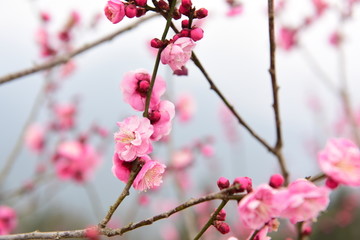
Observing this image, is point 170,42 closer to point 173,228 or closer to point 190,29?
point 190,29

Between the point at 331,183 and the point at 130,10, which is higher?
the point at 130,10

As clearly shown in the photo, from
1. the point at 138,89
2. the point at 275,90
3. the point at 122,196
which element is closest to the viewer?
the point at 122,196

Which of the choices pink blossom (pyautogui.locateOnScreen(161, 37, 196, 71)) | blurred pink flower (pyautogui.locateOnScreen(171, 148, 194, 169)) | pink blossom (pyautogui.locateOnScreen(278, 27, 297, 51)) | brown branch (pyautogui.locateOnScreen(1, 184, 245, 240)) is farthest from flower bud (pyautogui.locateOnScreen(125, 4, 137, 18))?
pink blossom (pyautogui.locateOnScreen(278, 27, 297, 51))

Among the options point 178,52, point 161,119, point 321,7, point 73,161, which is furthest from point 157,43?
point 321,7

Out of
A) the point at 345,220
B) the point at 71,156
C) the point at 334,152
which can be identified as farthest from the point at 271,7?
the point at 345,220

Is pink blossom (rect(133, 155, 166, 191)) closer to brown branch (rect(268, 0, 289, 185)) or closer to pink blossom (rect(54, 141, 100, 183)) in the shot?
brown branch (rect(268, 0, 289, 185))

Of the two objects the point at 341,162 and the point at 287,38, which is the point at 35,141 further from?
the point at 341,162

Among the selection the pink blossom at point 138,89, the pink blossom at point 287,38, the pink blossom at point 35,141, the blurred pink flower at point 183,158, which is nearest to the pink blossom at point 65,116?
the pink blossom at point 35,141
